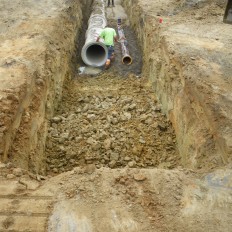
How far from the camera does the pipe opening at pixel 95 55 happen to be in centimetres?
962

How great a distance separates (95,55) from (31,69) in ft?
13.5

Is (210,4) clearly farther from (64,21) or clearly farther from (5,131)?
(5,131)

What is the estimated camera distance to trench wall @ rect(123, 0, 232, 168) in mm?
4758

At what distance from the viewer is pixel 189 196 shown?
11.8 feet

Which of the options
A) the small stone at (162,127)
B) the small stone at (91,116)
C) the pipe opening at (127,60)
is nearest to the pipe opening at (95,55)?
the pipe opening at (127,60)

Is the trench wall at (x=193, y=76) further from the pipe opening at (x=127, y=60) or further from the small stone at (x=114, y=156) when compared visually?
the small stone at (x=114, y=156)

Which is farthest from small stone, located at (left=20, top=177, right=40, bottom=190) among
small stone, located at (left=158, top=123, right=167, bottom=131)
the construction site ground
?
small stone, located at (left=158, top=123, right=167, bottom=131)

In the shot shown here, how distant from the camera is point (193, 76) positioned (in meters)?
5.82

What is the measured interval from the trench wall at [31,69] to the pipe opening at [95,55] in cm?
47

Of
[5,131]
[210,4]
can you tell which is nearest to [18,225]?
[5,131]

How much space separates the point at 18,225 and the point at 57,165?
260cm

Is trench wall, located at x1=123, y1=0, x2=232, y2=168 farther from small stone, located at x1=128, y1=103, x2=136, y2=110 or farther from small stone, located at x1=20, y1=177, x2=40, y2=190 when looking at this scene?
small stone, located at x1=20, y1=177, x2=40, y2=190

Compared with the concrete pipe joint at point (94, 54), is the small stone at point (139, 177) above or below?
above

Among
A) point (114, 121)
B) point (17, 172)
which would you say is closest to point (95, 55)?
point (114, 121)
